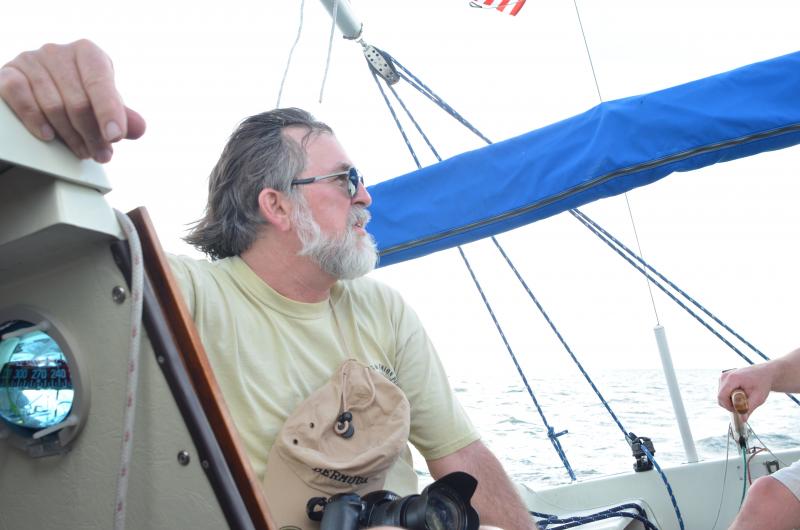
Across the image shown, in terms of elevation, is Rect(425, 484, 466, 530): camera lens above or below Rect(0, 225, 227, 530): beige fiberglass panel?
below

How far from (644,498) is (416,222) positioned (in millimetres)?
1651

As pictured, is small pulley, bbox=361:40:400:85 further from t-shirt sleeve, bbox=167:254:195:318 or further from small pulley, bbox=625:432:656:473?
t-shirt sleeve, bbox=167:254:195:318

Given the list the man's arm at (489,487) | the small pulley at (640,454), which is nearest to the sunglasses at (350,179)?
the man's arm at (489,487)

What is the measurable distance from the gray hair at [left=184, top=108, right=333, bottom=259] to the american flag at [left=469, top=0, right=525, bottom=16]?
2509mm

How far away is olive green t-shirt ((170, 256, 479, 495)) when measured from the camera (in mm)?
1553

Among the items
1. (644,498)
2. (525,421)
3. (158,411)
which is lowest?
(525,421)

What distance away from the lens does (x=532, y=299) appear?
→ 4.02m

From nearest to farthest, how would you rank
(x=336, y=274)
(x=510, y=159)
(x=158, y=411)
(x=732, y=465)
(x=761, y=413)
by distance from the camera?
(x=158, y=411) → (x=336, y=274) → (x=510, y=159) → (x=732, y=465) → (x=761, y=413)

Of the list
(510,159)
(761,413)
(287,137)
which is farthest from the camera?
(761,413)

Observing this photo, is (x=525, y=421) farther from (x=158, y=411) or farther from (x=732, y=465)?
(x=158, y=411)

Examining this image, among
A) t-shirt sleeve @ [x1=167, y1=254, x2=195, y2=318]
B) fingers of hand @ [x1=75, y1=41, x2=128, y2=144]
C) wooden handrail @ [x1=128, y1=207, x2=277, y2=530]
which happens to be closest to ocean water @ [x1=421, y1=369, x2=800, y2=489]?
t-shirt sleeve @ [x1=167, y1=254, x2=195, y2=318]

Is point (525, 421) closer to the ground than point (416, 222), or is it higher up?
closer to the ground

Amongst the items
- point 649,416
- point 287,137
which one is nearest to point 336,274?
point 287,137

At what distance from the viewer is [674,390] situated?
333 centimetres
